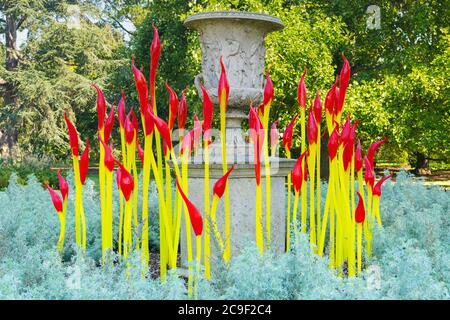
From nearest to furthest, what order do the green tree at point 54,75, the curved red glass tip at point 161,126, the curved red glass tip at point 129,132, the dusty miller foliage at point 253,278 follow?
the dusty miller foliage at point 253,278 < the curved red glass tip at point 161,126 < the curved red glass tip at point 129,132 < the green tree at point 54,75

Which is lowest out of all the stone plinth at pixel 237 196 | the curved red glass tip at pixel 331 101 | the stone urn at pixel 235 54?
the stone plinth at pixel 237 196

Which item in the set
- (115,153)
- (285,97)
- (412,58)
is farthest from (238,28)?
(115,153)

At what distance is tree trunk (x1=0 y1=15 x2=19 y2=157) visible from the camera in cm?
2026

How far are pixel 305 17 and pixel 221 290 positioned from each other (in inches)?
371

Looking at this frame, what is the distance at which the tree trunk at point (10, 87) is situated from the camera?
20256 mm

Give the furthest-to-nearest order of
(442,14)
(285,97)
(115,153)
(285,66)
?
(115,153) < (442,14) < (285,97) < (285,66)

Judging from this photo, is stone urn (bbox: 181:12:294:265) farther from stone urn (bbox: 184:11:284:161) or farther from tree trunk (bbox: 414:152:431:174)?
tree trunk (bbox: 414:152:431:174)

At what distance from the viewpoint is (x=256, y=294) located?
2.86 metres

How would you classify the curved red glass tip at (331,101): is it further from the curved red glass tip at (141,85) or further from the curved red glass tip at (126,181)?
the curved red glass tip at (126,181)

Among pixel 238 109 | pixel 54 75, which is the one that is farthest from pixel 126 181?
pixel 54 75

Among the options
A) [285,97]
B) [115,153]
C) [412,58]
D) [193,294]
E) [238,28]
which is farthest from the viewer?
[115,153]

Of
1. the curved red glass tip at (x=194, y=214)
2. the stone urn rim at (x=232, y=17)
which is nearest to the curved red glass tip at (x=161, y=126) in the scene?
the curved red glass tip at (x=194, y=214)

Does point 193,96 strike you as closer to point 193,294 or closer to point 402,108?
point 402,108
